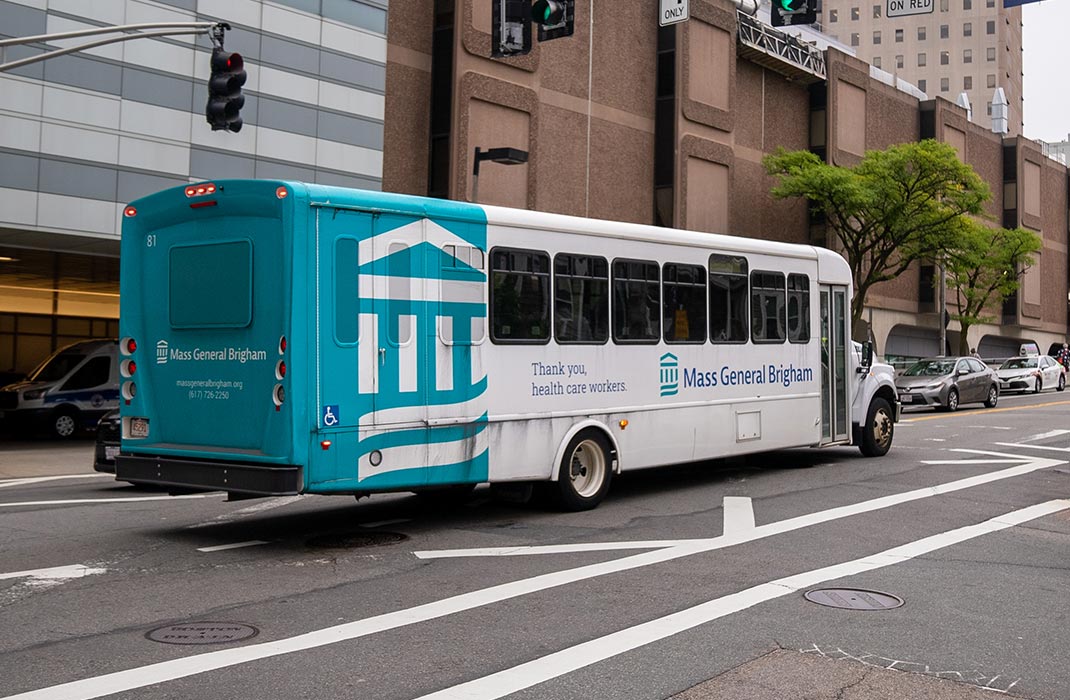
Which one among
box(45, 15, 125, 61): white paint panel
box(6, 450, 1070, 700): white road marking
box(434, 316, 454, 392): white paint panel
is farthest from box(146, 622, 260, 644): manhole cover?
box(45, 15, 125, 61): white paint panel

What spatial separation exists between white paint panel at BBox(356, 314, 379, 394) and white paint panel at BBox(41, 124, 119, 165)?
55.4 feet

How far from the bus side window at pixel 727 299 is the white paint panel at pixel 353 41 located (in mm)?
18596

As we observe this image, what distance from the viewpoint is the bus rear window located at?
356 inches

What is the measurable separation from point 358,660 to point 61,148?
67.2ft

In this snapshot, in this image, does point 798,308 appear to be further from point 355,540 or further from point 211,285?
point 211,285

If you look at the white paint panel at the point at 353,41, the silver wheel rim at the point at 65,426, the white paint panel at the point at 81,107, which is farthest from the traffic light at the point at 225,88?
the white paint panel at the point at 353,41

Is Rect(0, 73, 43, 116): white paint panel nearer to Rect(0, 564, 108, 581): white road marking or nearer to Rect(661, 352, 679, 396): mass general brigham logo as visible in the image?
Rect(661, 352, 679, 396): mass general brigham logo

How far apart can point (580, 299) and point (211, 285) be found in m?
3.70

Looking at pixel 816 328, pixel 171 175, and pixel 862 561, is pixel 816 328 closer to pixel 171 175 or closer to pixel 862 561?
pixel 862 561

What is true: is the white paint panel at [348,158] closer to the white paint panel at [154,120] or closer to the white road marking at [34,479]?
the white paint panel at [154,120]

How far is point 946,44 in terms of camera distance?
115562mm

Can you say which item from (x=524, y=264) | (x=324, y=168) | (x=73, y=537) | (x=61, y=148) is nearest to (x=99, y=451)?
(x=73, y=537)

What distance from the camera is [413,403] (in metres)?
9.45

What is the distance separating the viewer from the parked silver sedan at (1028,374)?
4228 centimetres
